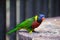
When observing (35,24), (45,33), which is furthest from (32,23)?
(45,33)

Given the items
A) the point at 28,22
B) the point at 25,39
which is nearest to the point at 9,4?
the point at 28,22

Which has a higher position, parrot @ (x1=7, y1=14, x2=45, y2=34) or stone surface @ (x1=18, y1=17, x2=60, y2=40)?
parrot @ (x1=7, y1=14, x2=45, y2=34)

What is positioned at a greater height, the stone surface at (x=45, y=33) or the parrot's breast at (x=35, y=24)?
the parrot's breast at (x=35, y=24)

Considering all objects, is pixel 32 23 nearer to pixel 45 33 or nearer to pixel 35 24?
pixel 35 24

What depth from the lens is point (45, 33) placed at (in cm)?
241

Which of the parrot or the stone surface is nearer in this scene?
the stone surface

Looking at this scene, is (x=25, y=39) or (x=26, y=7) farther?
(x=26, y=7)

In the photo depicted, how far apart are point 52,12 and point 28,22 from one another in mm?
1501

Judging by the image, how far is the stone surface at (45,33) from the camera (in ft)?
7.25

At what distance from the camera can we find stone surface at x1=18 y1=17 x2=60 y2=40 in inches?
87.0

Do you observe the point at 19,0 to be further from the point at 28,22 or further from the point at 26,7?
the point at 28,22

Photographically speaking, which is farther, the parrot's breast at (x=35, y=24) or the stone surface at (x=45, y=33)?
the parrot's breast at (x=35, y=24)

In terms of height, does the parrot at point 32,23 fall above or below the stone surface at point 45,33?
above
